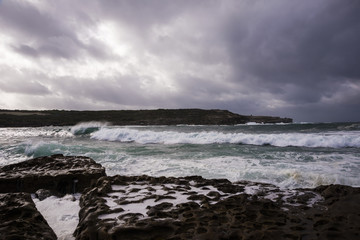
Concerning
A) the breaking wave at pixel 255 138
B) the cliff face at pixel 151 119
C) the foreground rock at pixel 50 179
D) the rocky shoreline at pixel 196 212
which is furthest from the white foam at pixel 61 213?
the cliff face at pixel 151 119

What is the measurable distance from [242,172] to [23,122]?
6641cm

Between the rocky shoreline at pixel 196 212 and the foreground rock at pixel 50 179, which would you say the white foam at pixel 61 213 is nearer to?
the rocky shoreline at pixel 196 212

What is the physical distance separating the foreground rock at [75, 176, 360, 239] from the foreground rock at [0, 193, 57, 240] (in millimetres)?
351

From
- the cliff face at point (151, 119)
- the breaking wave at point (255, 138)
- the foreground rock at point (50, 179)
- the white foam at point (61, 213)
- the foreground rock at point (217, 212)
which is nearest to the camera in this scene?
the foreground rock at point (217, 212)

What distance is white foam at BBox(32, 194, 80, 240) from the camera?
2988 mm

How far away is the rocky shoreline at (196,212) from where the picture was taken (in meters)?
2.20

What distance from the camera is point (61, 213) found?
361 cm

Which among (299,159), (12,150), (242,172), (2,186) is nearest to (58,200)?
(2,186)

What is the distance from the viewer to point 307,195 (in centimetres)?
313

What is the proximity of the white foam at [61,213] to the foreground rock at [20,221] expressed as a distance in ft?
1.26

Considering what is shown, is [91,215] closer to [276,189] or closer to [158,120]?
[276,189]

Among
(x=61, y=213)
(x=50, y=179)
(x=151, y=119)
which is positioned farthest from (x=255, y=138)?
(x=151, y=119)

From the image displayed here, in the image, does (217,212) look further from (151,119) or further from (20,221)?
(151,119)

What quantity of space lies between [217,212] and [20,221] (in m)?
1.94
